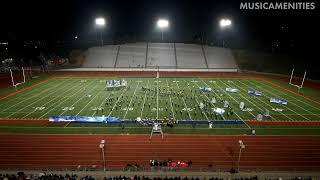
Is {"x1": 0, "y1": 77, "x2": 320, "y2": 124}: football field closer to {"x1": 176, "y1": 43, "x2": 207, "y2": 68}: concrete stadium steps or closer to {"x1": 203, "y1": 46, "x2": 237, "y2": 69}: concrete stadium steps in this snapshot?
{"x1": 203, "y1": 46, "x2": 237, "y2": 69}: concrete stadium steps

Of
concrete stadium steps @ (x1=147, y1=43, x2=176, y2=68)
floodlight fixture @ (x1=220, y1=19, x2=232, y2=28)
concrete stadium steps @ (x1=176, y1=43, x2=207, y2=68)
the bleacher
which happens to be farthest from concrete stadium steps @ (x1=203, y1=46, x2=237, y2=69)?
concrete stadium steps @ (x1=147, y1=43, x2=176, y2=68)

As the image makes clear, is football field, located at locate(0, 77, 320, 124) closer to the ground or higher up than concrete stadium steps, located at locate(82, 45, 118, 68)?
closer to the ground

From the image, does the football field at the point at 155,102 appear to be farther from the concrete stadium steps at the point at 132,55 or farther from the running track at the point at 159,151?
the concrete stadium steps at the point at 132,55

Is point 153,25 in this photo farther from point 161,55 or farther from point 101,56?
point 101,56

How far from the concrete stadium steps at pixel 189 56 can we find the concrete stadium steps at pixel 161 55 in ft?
5.80

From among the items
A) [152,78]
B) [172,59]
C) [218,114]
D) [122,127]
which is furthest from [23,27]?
→ [218,114]

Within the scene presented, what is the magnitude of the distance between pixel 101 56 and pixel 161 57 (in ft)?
49.3

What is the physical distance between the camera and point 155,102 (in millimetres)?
33031

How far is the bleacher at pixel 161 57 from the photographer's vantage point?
64.2 meters

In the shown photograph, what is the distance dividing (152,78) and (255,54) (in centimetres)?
2808

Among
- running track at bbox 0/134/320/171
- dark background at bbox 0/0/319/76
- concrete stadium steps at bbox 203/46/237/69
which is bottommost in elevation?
running track at bbox 0/134/320/171

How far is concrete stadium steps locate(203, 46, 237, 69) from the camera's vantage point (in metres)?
64.4

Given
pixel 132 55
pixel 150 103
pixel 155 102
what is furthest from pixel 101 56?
pixel 150 103

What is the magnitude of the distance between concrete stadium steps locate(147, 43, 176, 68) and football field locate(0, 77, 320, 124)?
19935 millimetres
